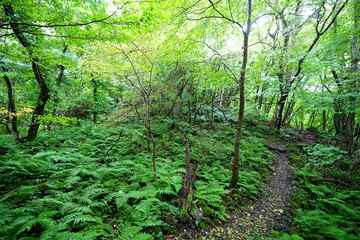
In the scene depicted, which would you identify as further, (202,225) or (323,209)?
(323,209)

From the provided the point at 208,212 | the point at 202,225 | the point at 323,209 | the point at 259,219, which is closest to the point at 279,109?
the point at 323,209

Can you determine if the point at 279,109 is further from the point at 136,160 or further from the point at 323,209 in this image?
the point at 136,160

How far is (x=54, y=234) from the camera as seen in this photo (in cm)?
246

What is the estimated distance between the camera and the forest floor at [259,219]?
3579 millimetres

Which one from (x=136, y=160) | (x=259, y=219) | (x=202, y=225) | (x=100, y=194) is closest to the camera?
(x=202, y=225)

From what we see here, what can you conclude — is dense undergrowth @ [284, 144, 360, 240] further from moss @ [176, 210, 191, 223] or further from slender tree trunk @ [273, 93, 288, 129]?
slender tree trunk @ [273, 93, 288, 129]

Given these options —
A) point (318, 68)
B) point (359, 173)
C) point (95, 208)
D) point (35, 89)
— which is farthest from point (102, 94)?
point (359, 173)

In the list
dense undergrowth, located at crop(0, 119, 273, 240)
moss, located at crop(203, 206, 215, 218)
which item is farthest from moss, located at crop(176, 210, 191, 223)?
moss, located at crop(203, 206, 215, 218)

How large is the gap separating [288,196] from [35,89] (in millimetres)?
12352

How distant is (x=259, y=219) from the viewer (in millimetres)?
4305

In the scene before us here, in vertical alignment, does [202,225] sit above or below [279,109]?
below

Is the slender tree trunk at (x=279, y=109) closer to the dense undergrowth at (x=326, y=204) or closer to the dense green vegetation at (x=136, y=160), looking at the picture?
the dense green vegetation at (x=136, y=160)

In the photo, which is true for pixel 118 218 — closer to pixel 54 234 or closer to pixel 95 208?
pixel 95 208

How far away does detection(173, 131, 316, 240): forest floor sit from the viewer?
358 cm
